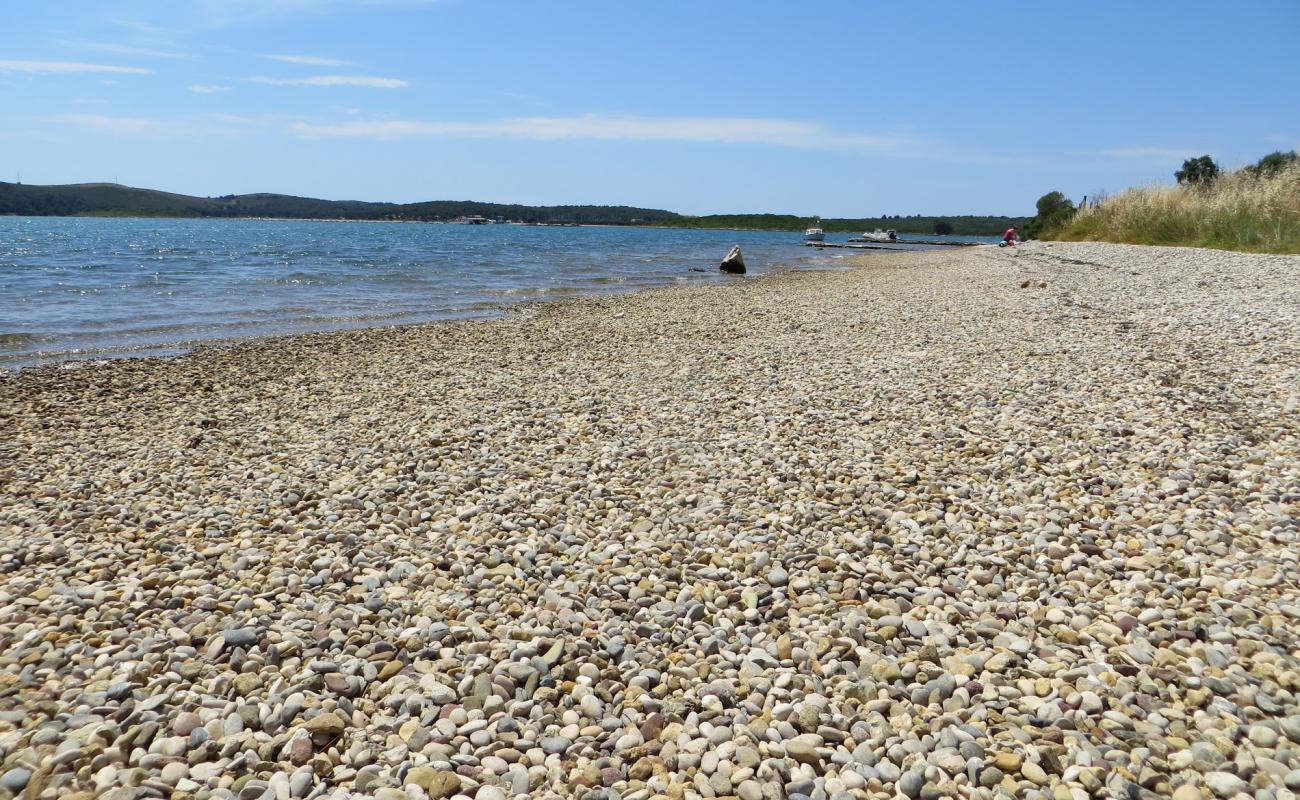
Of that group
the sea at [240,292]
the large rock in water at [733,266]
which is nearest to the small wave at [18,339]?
the sea at [240,292]

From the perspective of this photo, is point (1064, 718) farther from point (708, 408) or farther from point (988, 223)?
point (988, 223)

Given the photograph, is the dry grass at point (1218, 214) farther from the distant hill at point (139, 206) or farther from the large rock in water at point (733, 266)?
the distant hill at point (139, 206)

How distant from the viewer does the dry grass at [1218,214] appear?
23.5m

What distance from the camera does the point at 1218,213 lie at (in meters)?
26.2

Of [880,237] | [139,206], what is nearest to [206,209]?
[139,206]

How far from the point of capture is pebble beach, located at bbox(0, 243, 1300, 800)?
11.0 feet

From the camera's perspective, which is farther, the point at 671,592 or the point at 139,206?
the point at 139,206

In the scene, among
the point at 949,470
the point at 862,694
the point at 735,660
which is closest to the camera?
the point at 862,694

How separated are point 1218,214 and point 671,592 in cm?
3029

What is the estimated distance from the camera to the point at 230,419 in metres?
9.30

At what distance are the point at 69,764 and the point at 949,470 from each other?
629cm

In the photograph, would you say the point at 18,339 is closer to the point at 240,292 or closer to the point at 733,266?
the point at 240,292

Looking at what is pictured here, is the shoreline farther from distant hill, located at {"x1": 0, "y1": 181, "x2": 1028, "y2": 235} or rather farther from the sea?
distant hill, located at {"x1": 0, "y1": 181, "x2": 1028, "y2": 235}

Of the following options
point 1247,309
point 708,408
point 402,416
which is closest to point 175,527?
point 402,416
